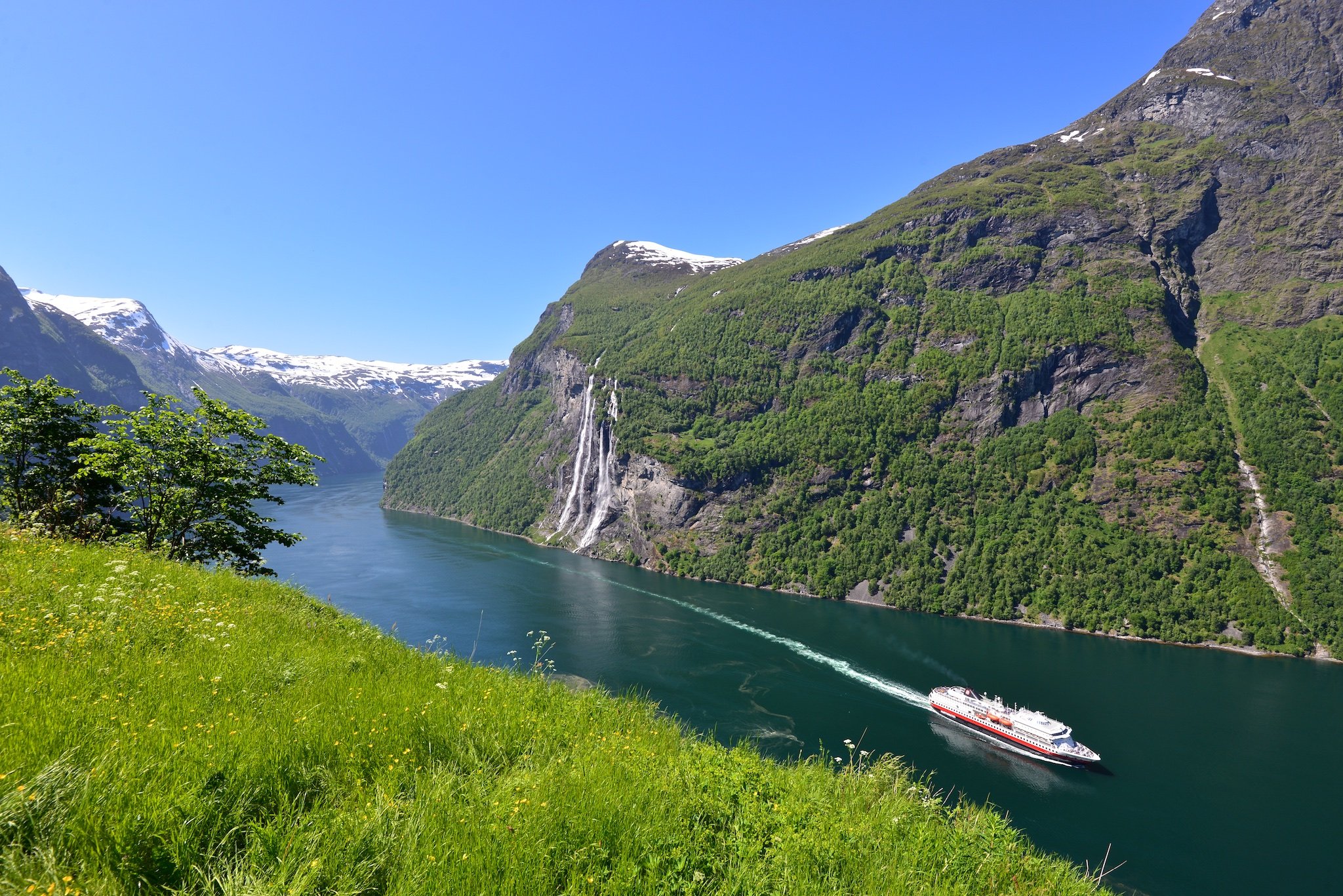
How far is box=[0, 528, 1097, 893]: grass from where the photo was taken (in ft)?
8.91

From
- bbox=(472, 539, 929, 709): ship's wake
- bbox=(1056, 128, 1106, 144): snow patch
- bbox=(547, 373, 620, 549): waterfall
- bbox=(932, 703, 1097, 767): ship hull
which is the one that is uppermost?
bbox=(1056, 128, 1106, 144): snow patch

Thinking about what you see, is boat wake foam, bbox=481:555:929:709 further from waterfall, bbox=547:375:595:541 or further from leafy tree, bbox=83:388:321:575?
leafy tree, bbox=83:388:321:575

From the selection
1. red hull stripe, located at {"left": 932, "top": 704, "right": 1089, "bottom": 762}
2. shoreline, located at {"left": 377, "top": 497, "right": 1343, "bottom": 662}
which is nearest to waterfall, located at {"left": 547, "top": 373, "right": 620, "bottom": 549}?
shoreline, located at {"left": 377, "top": 497, "right": 1343, "bottom": 662}

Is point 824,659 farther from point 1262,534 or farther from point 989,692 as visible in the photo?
point 1262,534

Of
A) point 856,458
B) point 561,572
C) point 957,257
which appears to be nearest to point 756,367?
point 856,458

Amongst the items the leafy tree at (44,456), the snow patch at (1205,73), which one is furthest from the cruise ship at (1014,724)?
the snow patch at (1205,73)

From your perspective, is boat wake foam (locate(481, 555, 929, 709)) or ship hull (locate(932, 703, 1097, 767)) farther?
boat wake foam (locate(481, 555, 929, 709))

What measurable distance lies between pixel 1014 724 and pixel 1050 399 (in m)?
89.7

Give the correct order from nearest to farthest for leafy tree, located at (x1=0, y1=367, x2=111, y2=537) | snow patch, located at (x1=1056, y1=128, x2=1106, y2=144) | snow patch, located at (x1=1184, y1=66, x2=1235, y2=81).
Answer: leafy tree, located at (x1=0, y1=367, x2=111, y2=537), snow patch, located at (x1=1184, y1=66, x2=1235, y2=81), snow patch, located at (x1=1056, y1=128, x2=1106, y2=144)

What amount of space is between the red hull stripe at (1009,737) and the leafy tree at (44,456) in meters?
53.6

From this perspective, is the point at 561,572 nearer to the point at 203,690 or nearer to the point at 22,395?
the point at 22,395

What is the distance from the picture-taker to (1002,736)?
42.4 meters

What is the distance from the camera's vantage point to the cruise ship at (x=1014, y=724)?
130 ft

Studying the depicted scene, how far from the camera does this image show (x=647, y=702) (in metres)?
7.76
